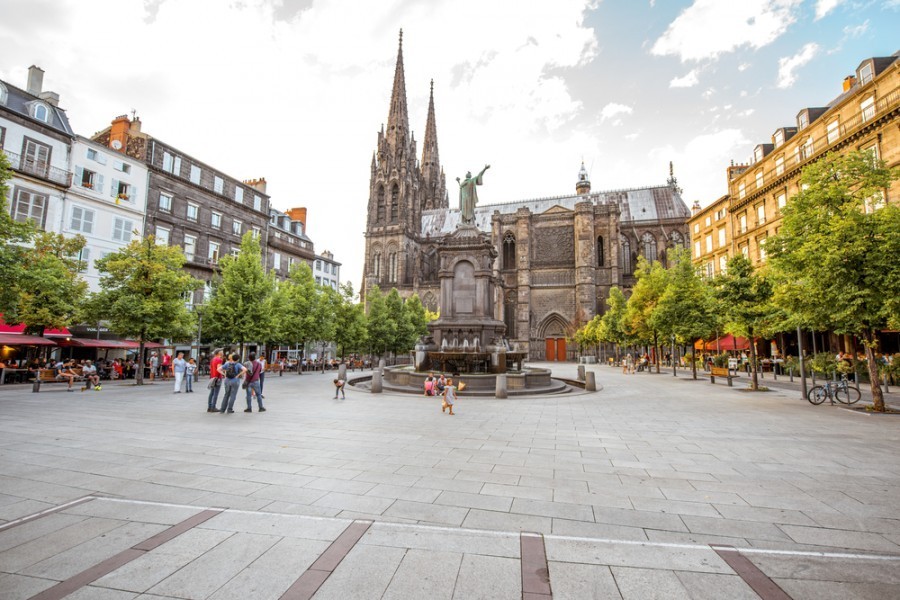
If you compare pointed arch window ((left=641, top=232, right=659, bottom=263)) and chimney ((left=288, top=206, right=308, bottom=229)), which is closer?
chimney ((left=288, top=206, right=308, bottom=229))

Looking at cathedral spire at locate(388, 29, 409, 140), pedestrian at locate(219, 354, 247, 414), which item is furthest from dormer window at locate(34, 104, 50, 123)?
cathedral spire at locate(388, 29, 409, 140)

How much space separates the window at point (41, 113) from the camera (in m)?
23.7

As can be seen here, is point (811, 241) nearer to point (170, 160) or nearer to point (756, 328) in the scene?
point (756, 328)

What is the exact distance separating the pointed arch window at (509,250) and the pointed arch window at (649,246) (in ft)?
55.5

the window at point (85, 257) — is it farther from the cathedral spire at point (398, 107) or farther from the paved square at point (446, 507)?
the cathedral spire at point (398, 107)

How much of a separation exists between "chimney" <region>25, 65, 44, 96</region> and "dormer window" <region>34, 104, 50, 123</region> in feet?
8.11

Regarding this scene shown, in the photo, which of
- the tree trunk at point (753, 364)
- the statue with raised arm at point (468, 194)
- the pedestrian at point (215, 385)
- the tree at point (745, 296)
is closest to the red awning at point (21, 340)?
the pedestrian at point (215, 385)

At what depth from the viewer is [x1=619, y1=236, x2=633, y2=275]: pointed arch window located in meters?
55.8

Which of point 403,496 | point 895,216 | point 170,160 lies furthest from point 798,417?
point 170,160

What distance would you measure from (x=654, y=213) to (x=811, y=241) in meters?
51.2

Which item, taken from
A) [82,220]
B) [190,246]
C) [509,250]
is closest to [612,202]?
[509,250]

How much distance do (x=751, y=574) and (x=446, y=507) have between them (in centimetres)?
259

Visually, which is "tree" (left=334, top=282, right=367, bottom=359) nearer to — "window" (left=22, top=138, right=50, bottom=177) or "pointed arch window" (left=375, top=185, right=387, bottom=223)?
"window" (left=22, top=138, right=50, bottom=177)

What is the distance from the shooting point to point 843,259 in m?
11.5
